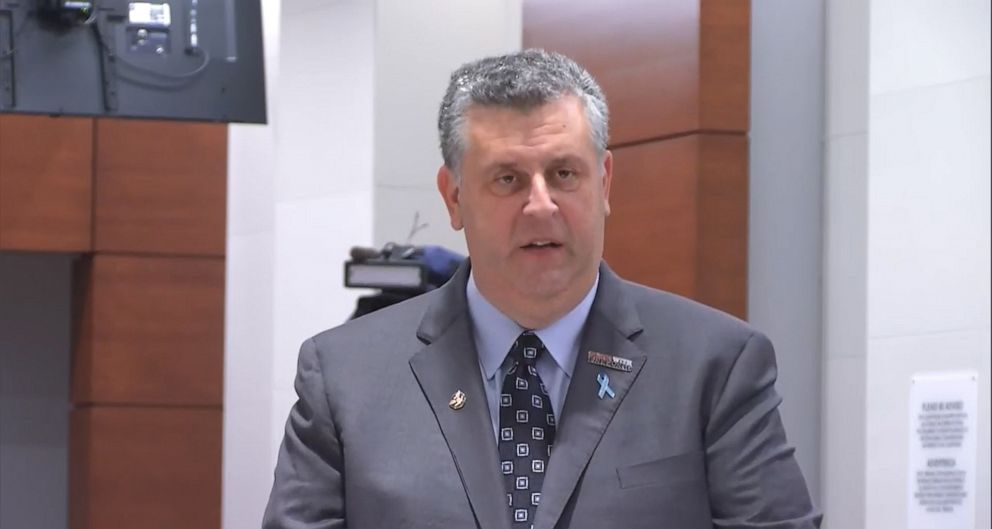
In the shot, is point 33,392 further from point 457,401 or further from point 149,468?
point 457,401

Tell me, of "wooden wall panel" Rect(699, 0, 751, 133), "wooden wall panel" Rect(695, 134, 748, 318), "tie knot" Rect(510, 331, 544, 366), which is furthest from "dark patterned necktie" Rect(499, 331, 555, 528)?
"wooden wall panel" Rect(699, 0, 751, 133)

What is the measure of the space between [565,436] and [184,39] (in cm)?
506

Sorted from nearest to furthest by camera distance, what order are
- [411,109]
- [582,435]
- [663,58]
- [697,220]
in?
[582,435], [697,220], [663,58], [411,109]

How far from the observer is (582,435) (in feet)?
6.00

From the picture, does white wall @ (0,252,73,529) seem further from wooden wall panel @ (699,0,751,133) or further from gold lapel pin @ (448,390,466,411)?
gold lapel pin @ (448,390,466,411)

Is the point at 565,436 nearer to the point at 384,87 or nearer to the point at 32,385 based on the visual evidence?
the point at 384,87

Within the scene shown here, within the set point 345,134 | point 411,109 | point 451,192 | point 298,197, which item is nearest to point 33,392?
point 298,197

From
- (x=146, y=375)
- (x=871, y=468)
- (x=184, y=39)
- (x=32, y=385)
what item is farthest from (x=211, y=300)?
(x=871, y=468)

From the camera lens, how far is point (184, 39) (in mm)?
6566

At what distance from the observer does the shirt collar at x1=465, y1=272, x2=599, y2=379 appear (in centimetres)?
192

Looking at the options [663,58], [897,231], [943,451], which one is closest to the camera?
[943,451]

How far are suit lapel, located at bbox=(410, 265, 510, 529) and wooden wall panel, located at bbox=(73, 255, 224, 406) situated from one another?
683 cm

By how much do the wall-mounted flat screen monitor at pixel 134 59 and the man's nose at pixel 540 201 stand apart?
189 inches

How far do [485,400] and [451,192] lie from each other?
0.91 feet
